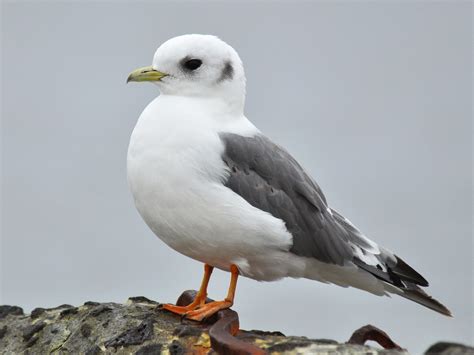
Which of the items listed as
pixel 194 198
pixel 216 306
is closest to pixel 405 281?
pixel 216 306

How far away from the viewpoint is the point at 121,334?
5.27 m

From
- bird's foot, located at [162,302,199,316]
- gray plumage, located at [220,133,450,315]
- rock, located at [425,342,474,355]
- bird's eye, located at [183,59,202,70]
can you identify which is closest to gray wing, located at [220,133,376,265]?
gray plumage, located at [220,133,450,315]

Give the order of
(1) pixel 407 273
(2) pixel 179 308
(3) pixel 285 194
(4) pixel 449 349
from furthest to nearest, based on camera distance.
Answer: (1) pixel 407 273, (3) pixel 285 194, (2) pixel 179 308, (4) pixel 449 349

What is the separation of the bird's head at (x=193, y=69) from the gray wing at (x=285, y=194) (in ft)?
1.23

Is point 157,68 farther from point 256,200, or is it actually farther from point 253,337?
point 253,337

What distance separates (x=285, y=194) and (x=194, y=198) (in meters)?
0.66

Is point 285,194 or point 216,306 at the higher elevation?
point 285,194

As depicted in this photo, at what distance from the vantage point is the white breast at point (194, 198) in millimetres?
5305

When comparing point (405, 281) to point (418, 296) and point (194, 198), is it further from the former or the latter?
point (194, 198)

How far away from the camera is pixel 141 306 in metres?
5.67

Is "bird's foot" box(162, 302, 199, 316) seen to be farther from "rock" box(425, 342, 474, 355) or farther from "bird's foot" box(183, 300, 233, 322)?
"rock" box(425, 342, 474, 355)

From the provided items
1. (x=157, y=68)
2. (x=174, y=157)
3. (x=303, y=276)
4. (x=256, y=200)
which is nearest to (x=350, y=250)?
(x=303, y=276)

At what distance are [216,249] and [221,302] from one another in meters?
0.35

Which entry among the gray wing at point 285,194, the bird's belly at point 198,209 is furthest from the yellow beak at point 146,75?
the gray wing at point 285,194
